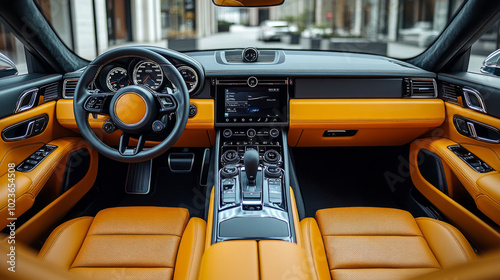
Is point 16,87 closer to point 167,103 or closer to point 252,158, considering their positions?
point 167,103

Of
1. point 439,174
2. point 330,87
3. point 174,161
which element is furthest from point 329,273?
point 174,161

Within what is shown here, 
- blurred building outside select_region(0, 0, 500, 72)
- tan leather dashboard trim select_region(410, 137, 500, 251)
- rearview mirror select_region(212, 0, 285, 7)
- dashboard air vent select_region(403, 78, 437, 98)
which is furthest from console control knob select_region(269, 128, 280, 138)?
blurred building outside select_region(0, 0, 500, 72)

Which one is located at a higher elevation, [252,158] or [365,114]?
[365,114]

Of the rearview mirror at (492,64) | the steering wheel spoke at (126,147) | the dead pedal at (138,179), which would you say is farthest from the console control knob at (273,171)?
the rearview mirror at (492,64)

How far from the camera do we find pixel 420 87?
261cm

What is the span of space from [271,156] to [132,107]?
974 mm

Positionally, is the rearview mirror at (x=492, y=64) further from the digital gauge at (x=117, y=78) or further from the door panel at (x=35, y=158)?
the door panel at (x=35, y=158)

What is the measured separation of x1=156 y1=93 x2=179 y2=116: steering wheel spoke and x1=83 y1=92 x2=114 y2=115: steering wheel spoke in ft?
0.78

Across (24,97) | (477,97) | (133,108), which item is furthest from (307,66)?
(24,97)

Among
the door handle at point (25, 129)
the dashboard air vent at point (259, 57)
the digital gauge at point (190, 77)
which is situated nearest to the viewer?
the door handle at point (25, 129)

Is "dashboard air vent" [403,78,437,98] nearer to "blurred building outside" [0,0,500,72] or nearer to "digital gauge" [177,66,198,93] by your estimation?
"digital gauge" [177,66,198,93]

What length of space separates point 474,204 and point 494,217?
200 millimetres

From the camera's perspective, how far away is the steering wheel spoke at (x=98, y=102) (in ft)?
6.25

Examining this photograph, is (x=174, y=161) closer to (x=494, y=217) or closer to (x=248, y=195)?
(x=248, y=195)
